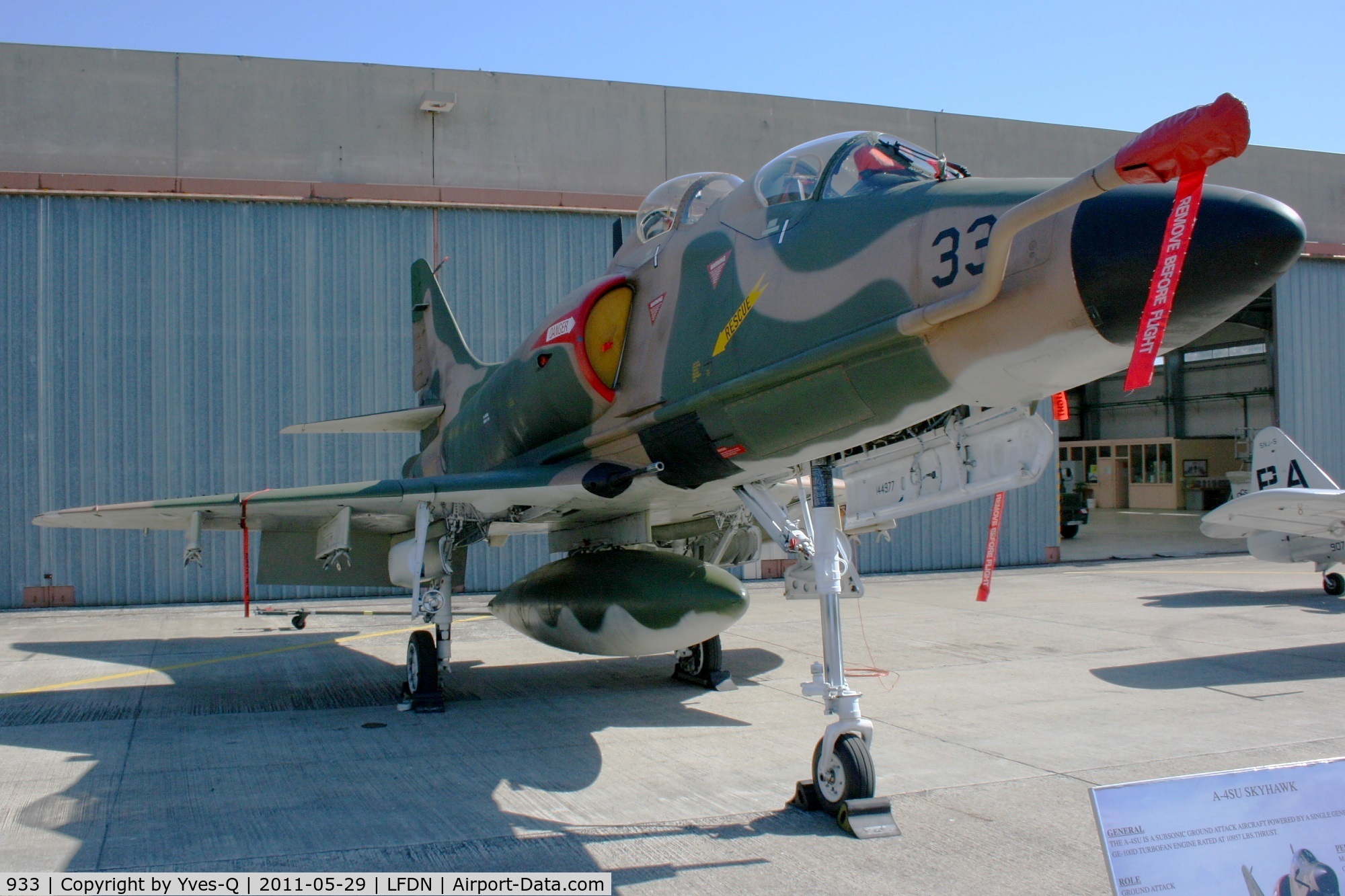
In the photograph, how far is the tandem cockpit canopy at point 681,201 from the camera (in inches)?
251

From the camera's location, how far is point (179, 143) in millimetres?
16875

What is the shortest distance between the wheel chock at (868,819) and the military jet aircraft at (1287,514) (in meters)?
11.3

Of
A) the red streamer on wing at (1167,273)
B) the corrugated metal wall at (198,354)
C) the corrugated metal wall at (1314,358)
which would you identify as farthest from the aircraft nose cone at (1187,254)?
the corrugated metal wall at (1314,358)

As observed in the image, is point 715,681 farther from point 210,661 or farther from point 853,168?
point 210,661

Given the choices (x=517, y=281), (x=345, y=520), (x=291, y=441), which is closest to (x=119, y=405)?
(x=291, y=441)

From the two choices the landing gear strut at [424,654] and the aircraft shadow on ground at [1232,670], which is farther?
the aircraft shadow on ground at [1232,670]

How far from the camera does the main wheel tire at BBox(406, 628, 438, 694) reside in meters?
8.09

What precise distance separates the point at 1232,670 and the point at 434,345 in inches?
375

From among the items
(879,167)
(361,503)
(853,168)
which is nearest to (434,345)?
(361,503)

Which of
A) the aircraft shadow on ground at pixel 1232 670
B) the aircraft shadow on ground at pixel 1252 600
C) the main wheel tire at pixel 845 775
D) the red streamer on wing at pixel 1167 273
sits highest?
the red streamer on wing at pixel 1167 273

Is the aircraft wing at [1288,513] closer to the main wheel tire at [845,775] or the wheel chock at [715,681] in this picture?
the wheel chock at [715,681]

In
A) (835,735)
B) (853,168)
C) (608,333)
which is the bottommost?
(835,735)

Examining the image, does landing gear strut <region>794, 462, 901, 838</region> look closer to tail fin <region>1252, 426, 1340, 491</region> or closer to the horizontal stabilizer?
the horizontal stabilizer

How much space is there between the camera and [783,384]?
496 centimetres
